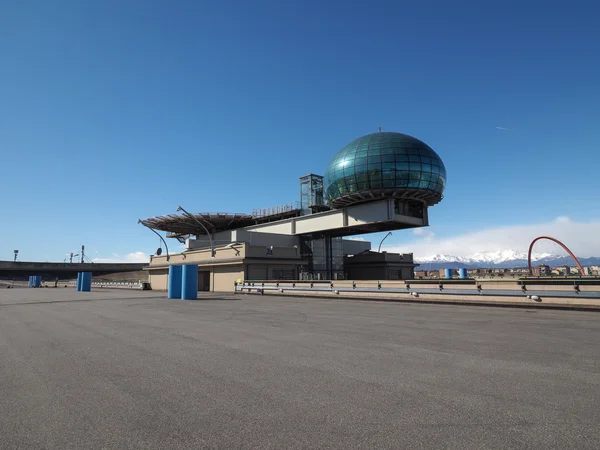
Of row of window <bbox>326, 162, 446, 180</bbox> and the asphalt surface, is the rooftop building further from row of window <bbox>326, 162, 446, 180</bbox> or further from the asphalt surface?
the asphalt surface

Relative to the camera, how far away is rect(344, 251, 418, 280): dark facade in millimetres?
59812

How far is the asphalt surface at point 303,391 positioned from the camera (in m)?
3.71

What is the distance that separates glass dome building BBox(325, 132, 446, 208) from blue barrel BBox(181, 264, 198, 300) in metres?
24.5

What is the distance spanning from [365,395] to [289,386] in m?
1.10

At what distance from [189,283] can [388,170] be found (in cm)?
2713

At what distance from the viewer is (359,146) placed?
4703 cm

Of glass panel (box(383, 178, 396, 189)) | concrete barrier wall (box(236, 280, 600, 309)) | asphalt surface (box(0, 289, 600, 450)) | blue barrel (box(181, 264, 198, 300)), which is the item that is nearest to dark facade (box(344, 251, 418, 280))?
glass panel (box(383, 178, 396, 189))

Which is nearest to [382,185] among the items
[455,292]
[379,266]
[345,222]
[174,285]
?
[345,222]

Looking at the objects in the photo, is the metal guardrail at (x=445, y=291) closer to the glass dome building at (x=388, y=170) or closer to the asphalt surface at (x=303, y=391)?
the asphalt surface at (x=303, y=391)

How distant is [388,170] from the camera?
4434cm

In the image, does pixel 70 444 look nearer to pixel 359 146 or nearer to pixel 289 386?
pixel 289 386

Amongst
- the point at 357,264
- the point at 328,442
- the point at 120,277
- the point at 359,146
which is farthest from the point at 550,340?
the point at 120,277

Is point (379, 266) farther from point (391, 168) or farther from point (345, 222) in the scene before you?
point (391, 168)

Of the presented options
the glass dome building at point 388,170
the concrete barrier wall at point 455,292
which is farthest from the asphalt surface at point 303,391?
the glass dome building at point 388,170
